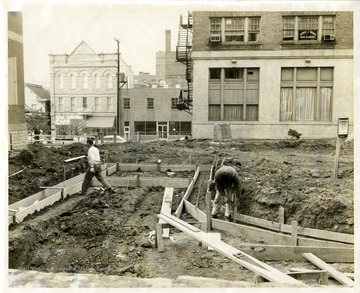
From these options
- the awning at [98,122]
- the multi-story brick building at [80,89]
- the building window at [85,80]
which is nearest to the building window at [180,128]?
the multi-story brick building at [80,89]

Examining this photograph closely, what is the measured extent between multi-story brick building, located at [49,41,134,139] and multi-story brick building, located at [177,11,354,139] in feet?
18.7

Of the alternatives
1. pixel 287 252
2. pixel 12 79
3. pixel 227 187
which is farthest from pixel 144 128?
pixel 287 252

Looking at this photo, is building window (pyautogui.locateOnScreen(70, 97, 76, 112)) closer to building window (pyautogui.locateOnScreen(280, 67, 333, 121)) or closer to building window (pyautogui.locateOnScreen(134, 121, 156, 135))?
building window (pyautogui.locateOnScreen(280, 67, 333, 121))

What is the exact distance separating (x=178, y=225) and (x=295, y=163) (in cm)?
597

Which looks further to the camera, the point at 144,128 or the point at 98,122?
the point at 144,128

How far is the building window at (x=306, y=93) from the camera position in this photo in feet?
52.9

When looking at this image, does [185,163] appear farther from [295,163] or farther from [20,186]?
[20,186]

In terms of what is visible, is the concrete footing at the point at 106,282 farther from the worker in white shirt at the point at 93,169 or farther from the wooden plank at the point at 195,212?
the worker in white shirt at the point at 93,169

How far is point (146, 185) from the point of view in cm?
1062

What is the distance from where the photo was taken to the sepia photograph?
5.02 meters

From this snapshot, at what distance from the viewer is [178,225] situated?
5.91 meters

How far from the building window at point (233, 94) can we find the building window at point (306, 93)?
59.7 inches

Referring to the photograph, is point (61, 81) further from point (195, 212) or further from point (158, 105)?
point (158, 105)

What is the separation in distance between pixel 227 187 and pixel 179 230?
1347mm
